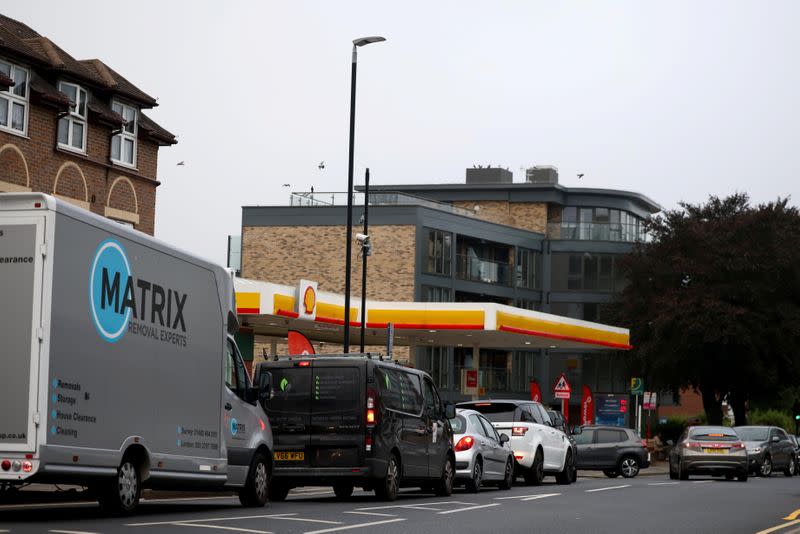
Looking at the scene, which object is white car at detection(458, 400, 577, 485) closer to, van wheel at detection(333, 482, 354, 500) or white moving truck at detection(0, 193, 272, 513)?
van wheel at detection(333, 482, 354, 500)

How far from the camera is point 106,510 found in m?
15.9

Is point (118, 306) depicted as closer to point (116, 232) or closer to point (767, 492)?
point (116, 232)

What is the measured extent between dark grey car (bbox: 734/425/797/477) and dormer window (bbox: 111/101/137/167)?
19.6m

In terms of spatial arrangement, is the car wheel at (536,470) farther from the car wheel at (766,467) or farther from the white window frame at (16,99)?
the car wheel at (766,467)

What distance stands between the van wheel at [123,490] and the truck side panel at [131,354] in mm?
260

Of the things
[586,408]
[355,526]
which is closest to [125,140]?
[586,408]

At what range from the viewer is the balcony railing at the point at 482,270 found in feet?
238

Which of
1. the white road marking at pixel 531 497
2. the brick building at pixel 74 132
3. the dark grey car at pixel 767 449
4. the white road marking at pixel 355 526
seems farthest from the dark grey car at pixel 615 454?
the white road marking at pixel 355 526

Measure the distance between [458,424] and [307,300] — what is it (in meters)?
15.0

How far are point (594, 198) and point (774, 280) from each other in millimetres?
22262

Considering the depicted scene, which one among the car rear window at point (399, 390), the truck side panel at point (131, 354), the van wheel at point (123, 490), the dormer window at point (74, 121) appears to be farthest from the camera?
the dormer window at point (74, 121)

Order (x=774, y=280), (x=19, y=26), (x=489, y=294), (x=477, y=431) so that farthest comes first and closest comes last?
(x=489, y=294)
(x=774, y=280)
(x=19, y=26)
(x=477, y=431)

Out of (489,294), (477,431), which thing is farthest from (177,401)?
(489,294)

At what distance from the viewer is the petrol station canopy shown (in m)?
39.1
